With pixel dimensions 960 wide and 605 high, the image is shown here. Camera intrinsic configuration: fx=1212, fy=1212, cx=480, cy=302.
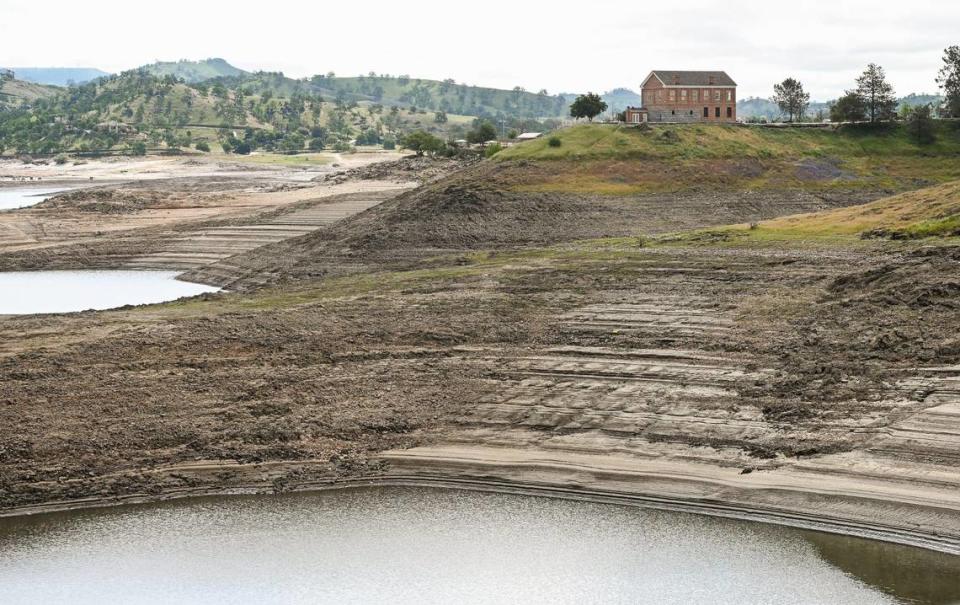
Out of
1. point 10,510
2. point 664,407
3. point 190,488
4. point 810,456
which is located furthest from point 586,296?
point 10,510

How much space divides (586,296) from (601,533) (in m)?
18.1

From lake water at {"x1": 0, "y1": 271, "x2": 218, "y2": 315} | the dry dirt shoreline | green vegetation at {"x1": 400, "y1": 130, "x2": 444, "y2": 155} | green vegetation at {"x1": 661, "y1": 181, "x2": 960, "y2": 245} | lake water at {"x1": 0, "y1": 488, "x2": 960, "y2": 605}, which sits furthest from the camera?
green vegetation at {"x1": 400, "y1": 130, "x2": 444, "y2": 155}

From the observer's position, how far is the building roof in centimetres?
9456

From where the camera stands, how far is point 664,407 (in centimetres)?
3250

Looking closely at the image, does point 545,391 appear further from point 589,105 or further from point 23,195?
point 23,195

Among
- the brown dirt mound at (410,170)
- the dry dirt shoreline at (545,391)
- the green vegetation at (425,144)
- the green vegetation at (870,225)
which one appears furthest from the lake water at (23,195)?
the green vegetation at (870,225)

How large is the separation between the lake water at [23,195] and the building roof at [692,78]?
52.8m

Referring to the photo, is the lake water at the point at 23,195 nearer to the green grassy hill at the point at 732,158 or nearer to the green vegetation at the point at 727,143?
the green vegetation at the point at 727,143

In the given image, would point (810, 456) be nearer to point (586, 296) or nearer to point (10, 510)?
point (586, 296)

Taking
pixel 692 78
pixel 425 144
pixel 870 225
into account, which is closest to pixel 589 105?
pixel 692 78

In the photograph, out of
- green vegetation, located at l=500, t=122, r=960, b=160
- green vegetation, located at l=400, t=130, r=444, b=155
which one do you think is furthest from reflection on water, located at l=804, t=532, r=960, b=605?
green vegetation, located at l=400, t=130, r=444, b=155

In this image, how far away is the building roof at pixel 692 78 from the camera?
9456 centimetres

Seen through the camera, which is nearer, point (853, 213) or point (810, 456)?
point (810, 456)

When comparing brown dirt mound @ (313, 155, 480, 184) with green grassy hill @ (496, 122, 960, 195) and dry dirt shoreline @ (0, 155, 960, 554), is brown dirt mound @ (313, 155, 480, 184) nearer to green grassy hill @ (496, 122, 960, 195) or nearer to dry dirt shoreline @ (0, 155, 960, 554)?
green grassy hill @ (496, 122, 960, 195)
